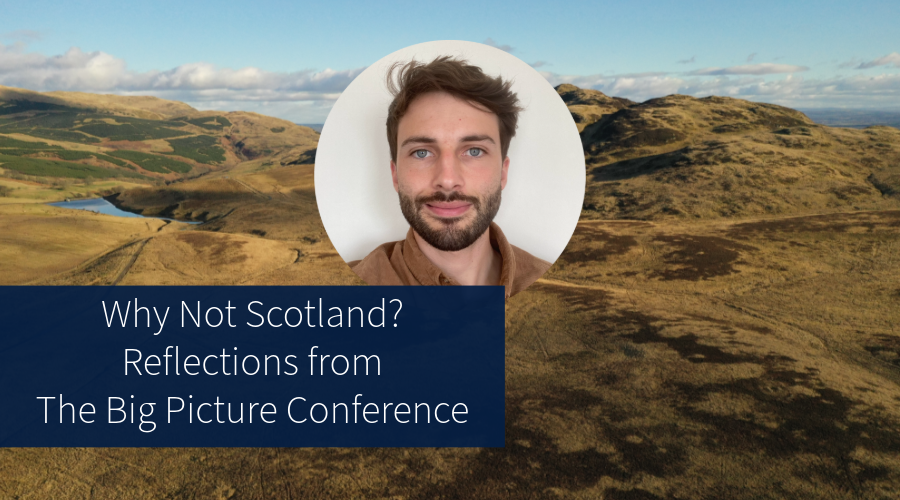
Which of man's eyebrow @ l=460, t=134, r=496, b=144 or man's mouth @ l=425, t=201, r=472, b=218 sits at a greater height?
man's eyebrow @ l=460, t=134, r=496, b=144

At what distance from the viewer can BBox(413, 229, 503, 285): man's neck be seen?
310 cm

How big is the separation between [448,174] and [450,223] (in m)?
0.26

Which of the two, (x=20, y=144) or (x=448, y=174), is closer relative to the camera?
(x=448, y=174)

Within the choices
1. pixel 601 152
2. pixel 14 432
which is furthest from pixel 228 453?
pixel 601 152

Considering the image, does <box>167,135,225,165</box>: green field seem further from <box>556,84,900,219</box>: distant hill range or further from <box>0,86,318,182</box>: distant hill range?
<box>556,84,900,219</box>: distant hill range

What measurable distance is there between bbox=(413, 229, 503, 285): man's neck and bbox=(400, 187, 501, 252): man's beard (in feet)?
1.12

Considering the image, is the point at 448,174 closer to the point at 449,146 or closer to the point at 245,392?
the point at 449,146

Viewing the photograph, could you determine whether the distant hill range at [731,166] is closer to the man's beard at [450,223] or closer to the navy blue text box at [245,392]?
the navy blue text box at [245,392]

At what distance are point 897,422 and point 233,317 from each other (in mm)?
23611

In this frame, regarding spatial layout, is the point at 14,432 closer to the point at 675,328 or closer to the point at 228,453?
the point at 228,453

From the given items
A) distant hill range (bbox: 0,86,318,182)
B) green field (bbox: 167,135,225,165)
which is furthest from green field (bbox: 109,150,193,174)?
green field (bbox: 167,135,225,165)

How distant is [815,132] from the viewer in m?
72.6

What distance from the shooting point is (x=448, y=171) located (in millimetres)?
2551

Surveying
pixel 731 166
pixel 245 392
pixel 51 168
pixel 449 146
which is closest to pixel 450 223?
pixel 449 146
